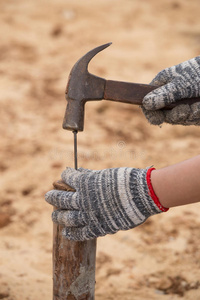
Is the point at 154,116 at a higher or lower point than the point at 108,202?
higher

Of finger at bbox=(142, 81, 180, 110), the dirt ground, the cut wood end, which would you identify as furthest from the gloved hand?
the dirt ground

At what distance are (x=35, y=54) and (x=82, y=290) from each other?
469 cm

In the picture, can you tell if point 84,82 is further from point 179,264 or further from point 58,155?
point 58,155

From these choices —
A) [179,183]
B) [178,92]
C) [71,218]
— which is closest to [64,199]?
[71,218]

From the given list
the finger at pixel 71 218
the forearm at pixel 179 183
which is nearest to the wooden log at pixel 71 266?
the finger at pixel 71 218

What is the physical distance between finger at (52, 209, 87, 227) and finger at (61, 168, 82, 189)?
12cm

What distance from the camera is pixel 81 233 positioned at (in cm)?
189

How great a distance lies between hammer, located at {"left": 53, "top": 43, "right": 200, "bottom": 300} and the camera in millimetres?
2068

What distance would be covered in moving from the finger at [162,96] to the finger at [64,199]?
1.93 ft

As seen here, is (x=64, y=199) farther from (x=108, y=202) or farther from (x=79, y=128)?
(x=79, y=128)

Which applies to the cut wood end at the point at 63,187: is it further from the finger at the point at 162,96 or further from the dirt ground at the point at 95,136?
the dirt ground at the point at 95,136

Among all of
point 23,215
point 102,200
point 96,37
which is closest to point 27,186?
point 23,215

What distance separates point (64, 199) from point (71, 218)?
0.29 feet

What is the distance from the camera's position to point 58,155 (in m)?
4.38
